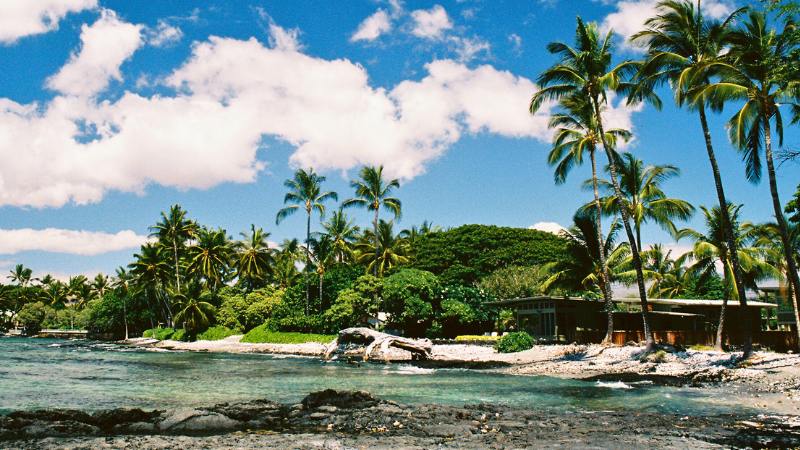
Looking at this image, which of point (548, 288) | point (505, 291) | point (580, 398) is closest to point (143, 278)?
point (505, 291)

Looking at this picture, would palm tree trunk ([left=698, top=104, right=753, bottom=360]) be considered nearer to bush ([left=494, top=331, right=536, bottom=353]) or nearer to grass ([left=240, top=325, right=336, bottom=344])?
bush ([left=494, top=331, right=536, bottom=353])

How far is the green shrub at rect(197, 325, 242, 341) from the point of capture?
44.9 meters

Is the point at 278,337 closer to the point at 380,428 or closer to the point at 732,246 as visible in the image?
the point at 732,246

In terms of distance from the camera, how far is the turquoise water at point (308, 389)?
1255 centimetres

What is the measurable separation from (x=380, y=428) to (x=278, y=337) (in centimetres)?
3209

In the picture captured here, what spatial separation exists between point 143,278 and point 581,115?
145ft

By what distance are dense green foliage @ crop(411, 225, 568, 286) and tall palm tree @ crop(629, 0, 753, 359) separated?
79.3 ft

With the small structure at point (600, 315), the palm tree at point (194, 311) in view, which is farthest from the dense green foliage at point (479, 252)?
the palm tree at point (194, 311)

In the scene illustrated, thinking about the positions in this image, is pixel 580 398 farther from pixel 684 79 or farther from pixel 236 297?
pixel 236 297

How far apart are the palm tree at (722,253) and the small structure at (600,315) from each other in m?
6.31

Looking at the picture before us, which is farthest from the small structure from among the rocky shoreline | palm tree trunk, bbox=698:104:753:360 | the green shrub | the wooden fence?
Result: the green shrub

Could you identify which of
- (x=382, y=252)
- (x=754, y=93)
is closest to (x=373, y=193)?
(x=382, y=252)

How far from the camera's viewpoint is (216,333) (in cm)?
4538

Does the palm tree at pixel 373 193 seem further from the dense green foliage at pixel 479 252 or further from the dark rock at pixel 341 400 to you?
the dark rock at pixel 341 400
